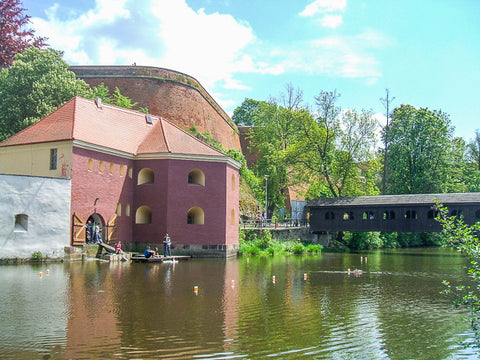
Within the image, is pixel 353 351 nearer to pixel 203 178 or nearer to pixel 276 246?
pixel 203 178

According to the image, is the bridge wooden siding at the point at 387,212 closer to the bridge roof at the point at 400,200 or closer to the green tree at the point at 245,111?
the bridge roof at the point at 400,200

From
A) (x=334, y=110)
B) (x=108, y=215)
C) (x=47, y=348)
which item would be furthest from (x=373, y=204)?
(x=47, y=348)

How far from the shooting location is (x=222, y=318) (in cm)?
1198

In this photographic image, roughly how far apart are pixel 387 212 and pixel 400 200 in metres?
1.53

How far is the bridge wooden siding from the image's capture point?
128 ft

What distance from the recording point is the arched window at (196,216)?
31.9 metres

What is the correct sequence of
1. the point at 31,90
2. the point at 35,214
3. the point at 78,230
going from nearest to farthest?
the point at 35,214 < the point at 78,230 < the point at 31,90

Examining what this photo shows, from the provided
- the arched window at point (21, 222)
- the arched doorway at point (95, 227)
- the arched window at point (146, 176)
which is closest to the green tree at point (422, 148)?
the arched window at point (146, 176)

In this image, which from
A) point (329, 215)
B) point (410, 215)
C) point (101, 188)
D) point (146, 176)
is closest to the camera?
Result: point (101, 188)

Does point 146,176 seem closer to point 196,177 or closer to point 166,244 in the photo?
point 196,177

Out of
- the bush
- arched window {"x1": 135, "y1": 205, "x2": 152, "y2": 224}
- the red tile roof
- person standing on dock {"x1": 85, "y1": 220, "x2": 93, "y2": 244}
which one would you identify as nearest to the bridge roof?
the bush

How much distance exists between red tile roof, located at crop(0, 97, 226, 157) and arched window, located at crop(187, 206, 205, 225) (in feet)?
12.0

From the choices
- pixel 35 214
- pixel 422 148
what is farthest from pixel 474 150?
pixel 35 214

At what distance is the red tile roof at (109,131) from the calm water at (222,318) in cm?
1042
